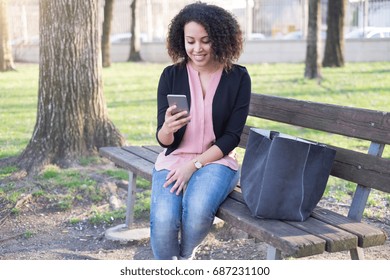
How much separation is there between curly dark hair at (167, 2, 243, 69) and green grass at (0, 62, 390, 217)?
67.4 inches

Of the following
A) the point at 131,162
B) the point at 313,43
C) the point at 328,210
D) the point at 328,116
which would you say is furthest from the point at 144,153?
the point at 313,43

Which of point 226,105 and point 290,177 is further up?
point 226,105

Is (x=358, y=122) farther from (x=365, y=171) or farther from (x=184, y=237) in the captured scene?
(x=184, y=237)

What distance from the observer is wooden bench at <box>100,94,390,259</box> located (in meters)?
2.84

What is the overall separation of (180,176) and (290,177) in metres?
0.63

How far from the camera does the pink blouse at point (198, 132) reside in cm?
346

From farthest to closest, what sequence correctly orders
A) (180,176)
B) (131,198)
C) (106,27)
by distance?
(106,27)
(131,198)
(180,176)

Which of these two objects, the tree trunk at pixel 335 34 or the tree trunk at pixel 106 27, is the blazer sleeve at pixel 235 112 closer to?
the tree trunk at pixel 335 34

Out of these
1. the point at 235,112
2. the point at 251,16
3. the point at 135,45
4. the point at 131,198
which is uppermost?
the point at 251,16

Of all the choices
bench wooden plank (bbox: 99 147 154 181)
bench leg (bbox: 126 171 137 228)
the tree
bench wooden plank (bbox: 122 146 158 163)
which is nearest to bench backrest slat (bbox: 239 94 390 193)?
bench wooden plank (bbox: 99 147 154 181)

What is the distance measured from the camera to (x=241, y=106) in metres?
3.49

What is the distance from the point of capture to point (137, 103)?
34.7 ft

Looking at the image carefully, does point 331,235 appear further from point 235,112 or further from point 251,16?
point 251,16

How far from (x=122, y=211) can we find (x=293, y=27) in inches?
765
